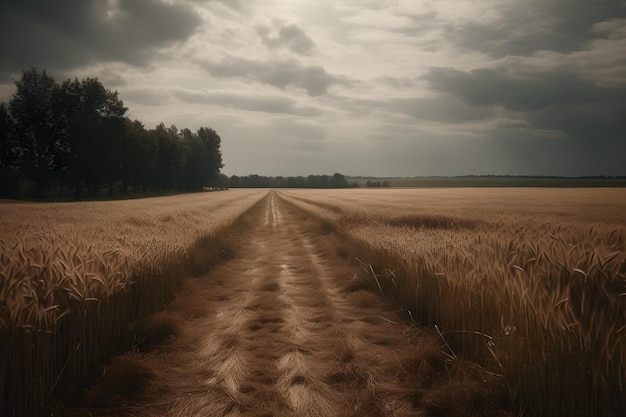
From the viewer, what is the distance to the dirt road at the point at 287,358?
3.48 meters

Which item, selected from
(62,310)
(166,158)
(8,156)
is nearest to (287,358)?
(62,310)

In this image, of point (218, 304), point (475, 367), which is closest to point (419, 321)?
point (475, 367)

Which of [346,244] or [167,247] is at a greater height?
[167,247]

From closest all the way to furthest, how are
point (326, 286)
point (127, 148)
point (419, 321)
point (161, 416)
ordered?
point (161, 416)
point (419, 321)
point (326, 286)
point (127, 148)

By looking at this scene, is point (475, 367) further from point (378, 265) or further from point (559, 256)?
point (378, 265)

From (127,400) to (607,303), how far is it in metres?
5.21

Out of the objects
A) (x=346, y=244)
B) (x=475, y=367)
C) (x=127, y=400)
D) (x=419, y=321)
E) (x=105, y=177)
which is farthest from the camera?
(x=105, y=177)

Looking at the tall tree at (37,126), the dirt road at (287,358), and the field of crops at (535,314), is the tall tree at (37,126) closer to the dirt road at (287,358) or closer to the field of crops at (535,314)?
the dirt road at (287,358)

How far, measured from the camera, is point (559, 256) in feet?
16.0

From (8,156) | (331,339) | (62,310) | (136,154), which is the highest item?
(136,154)

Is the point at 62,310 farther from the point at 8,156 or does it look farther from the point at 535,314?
the point at 8,156

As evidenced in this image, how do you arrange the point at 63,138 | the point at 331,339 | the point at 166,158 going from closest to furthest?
1. the point at 331,339
2. the point at 63,138
3. the point at 166,158

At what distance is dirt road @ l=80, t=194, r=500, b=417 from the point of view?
348cm

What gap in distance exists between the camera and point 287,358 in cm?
457
